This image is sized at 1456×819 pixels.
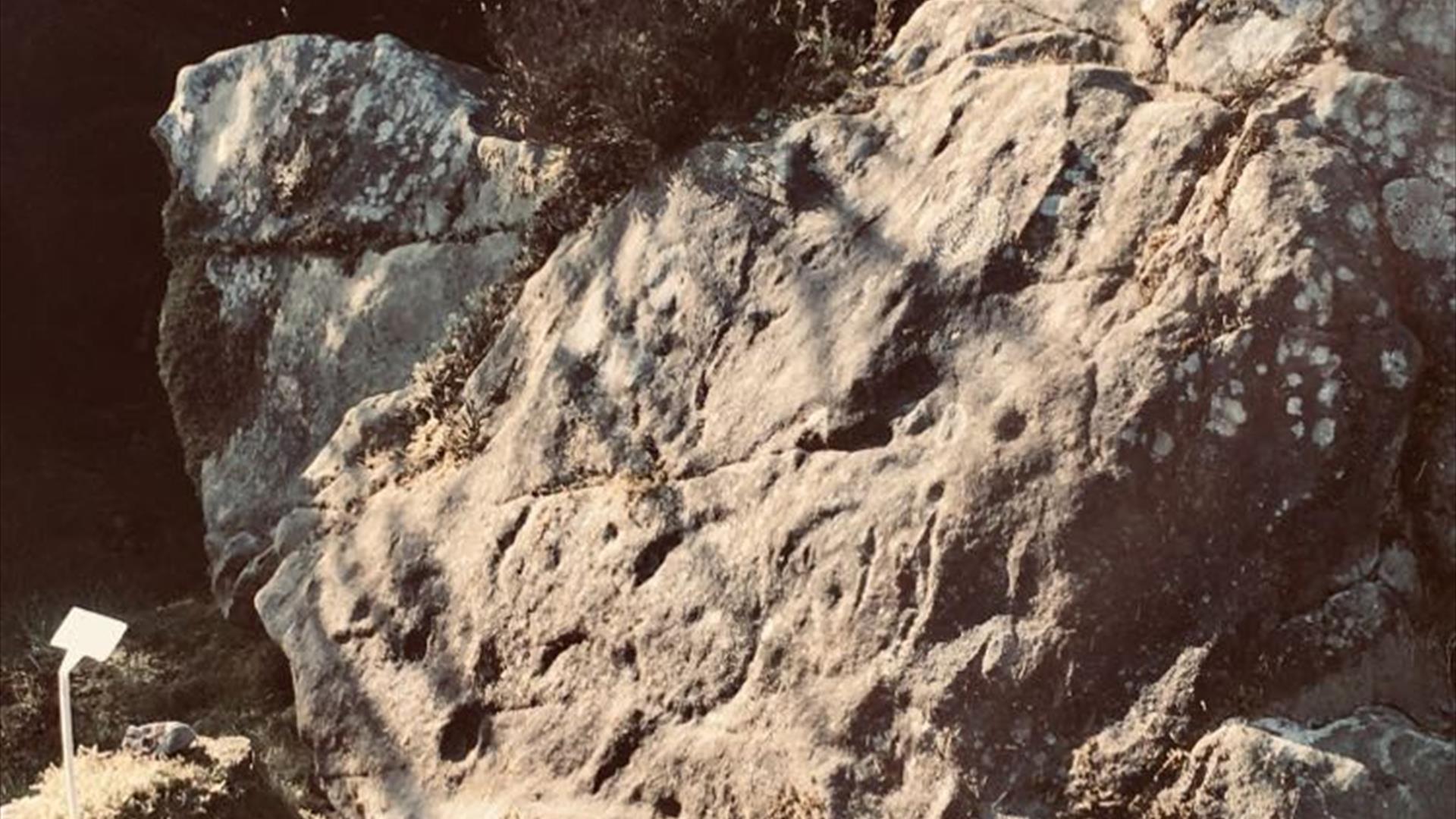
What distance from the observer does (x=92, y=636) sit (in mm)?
5309

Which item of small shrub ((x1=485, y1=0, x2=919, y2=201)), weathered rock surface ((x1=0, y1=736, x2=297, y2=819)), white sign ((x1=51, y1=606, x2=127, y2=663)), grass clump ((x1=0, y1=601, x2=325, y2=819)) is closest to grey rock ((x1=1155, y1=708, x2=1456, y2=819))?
small shrub ((x1=485, y1=0, x2=919, y2=201))

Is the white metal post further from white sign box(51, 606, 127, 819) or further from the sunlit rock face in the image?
the sunlit rock face

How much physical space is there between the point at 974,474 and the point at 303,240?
4234 millimetres

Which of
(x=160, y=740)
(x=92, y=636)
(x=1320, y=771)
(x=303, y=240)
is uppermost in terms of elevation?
(x=303, y=240)

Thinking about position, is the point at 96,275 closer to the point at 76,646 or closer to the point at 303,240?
the point at 303,240

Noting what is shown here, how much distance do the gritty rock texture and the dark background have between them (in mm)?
1313

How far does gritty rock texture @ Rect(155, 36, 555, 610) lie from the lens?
7621 millimetres

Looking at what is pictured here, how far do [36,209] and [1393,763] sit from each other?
354 inches

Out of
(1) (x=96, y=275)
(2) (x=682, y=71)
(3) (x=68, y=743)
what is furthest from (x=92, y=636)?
(1) (x=96, y=275)

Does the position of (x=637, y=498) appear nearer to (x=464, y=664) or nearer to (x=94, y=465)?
(x=464, y=664)

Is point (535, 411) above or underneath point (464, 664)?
above

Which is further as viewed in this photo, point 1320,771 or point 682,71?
point 682,71

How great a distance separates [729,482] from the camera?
610 cm

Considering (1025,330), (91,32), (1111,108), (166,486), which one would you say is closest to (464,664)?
(1025,330)
